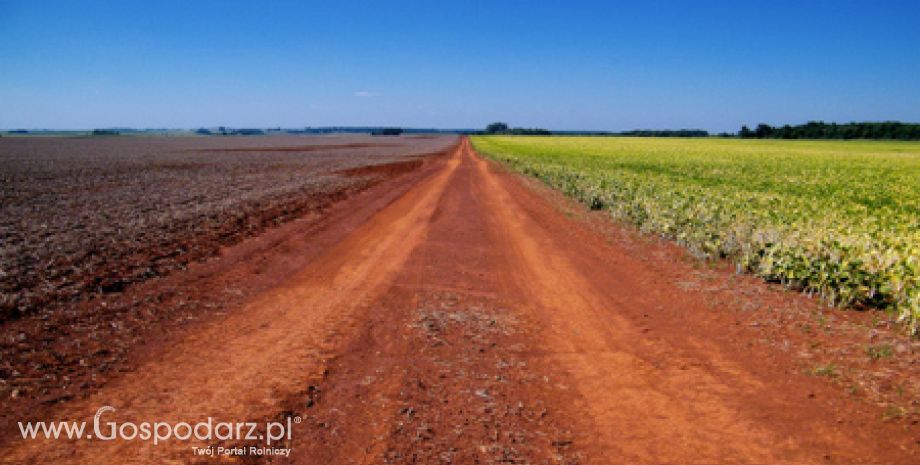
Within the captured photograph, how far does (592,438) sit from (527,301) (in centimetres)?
404

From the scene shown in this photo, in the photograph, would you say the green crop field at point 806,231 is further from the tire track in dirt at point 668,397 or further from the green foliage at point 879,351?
the tire track in dirt at point 668,397

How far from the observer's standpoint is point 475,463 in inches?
169

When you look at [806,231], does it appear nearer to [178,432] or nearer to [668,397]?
[668,397]

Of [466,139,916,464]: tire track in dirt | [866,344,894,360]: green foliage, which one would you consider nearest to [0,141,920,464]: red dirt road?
[466,139,916,464]: tire track in dirt

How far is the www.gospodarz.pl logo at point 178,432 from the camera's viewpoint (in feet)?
14.9

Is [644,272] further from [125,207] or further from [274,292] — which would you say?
[125,207]

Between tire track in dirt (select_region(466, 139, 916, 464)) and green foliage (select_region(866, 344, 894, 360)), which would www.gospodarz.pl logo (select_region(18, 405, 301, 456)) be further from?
green foliage (select_region(866, 344, 894, 360))

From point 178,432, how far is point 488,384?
9.78 ft

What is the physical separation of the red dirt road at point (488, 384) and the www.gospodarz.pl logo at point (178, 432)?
9 cm

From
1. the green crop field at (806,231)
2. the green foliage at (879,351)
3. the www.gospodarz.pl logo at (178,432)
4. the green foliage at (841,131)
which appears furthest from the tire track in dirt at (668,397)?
the green foliage at (841,131)

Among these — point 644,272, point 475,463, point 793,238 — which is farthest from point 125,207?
point 793,238

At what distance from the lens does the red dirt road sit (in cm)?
449

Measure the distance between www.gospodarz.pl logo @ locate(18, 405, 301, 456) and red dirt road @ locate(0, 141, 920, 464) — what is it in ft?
0.31

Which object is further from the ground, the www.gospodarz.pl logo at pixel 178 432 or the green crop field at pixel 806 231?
the green crop field at pixel 806 231
